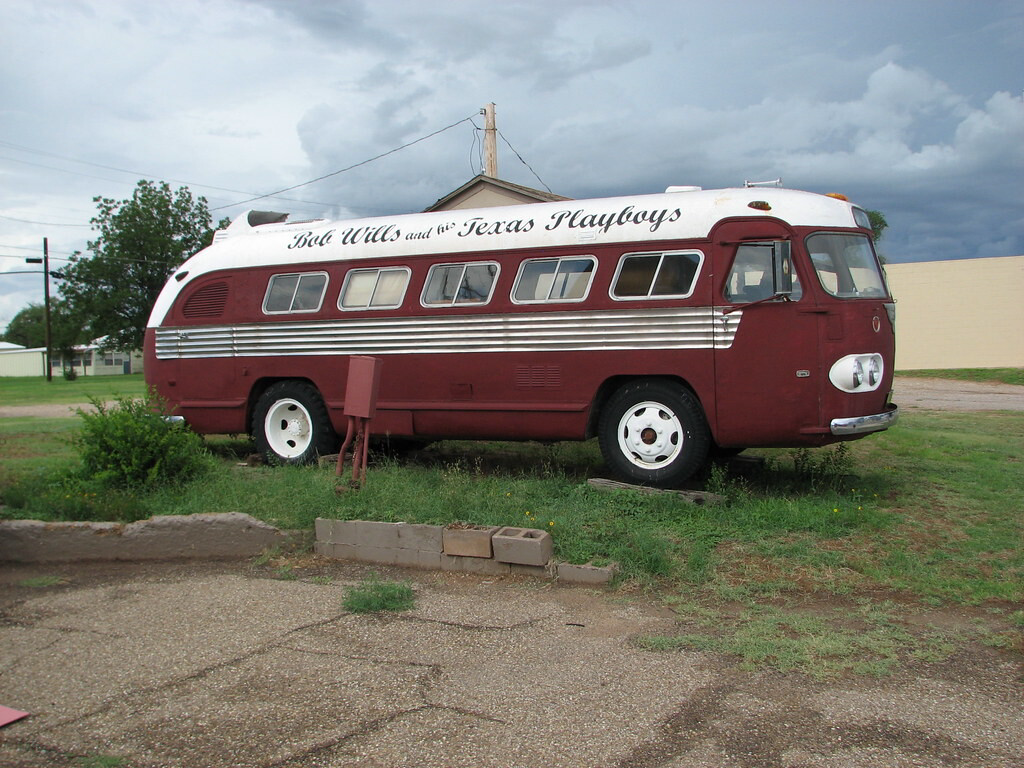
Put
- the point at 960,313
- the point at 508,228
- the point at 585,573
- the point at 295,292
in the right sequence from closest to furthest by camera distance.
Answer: the point at 585,573 < the point at 508,228 < the point at 295,292 < the point at 960,313

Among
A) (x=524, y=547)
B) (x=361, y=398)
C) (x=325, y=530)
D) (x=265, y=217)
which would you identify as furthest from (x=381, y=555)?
(x=265, y=217)

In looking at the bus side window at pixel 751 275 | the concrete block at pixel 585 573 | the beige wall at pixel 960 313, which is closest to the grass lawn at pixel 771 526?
the concrete block at pixel 585 573

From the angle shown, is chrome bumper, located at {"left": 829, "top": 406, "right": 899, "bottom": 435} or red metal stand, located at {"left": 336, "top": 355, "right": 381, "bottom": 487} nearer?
chrome bumper, located at {"left": 829, "top": 406, "right": 899, "bottom": 435}

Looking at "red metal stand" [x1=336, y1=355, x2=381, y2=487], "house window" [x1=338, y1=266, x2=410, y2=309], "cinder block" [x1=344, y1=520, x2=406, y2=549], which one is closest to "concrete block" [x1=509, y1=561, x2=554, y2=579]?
"cinder block" [x1=344, y1=520, x2=406, y2=549]

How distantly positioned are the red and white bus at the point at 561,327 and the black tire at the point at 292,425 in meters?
0.02

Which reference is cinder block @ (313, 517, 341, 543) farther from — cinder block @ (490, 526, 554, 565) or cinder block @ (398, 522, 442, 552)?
cinder block @ (490, 526, 554, 565)

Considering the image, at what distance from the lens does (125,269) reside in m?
57.8

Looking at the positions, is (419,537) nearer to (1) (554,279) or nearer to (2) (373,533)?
(2) (373,533)

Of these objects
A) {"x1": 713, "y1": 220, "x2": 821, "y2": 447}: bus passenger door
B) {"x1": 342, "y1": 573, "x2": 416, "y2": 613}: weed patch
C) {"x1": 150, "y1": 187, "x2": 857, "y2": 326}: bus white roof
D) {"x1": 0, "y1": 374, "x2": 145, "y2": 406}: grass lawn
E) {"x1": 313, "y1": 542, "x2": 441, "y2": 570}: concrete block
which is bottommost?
{"x1": 342, "y1": 573, "x2": 416, "y2": 613}: weed patch

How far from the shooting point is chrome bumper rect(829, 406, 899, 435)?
7300 millimetres

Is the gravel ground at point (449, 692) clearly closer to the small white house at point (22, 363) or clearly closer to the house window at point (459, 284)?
the house window at point (459, 284)

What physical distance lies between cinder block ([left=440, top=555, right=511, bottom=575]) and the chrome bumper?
310cm

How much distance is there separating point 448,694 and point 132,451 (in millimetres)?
5103

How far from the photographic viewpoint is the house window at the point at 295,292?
9805 mm
